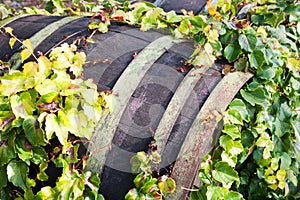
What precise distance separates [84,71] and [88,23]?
1.38ft

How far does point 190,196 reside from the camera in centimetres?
167

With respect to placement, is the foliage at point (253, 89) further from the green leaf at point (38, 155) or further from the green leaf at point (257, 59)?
the green leaf at point (38, 155)

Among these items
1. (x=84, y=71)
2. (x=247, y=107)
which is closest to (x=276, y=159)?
(x=247, y=107)

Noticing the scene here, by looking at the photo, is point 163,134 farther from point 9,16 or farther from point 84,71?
point 9,16

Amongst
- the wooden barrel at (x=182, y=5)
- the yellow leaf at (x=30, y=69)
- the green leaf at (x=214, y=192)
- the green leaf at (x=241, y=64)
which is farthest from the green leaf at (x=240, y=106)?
the wooden barrel at (x=182, y=5)

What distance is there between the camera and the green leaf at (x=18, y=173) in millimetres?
1535

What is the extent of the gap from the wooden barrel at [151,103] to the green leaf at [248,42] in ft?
0.51

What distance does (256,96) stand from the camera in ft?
6.43

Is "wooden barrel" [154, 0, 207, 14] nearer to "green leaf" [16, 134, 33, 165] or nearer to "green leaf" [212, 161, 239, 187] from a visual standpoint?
"green leaf" [212, 161, 239, 187]

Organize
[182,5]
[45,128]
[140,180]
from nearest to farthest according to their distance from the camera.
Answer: [45,128], [140,180], [182,5]

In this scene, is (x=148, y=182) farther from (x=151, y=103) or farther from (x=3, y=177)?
(x=3, y=177)

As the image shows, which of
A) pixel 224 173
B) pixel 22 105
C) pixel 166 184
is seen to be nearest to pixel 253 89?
pixel 224 173

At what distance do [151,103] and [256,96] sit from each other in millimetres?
553

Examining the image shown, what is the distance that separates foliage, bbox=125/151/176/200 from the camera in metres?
1.57
